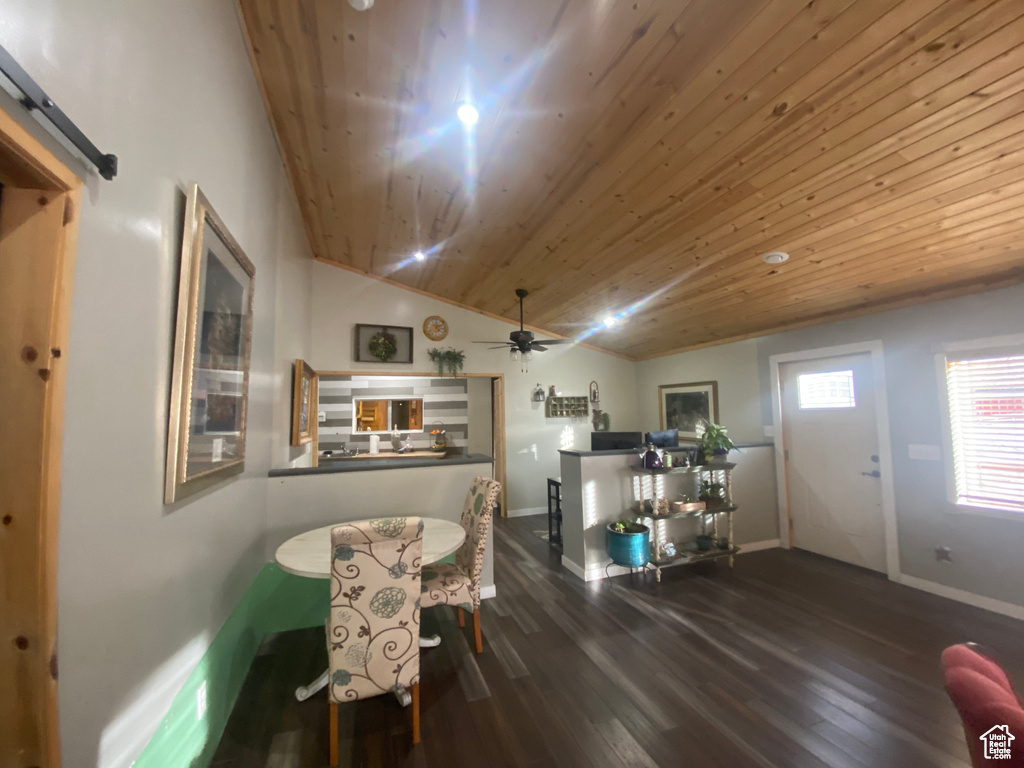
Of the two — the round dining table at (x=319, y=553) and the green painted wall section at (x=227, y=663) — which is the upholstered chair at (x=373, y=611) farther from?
the green painted wall section at (x=227, y=663)

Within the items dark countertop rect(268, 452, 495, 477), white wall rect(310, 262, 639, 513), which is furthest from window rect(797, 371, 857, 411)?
dark countertop rect(268, 452, 495, 477)

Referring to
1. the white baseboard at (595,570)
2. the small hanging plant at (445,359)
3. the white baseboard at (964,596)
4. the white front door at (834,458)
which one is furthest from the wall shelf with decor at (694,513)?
the small hanging plant at (445,359)

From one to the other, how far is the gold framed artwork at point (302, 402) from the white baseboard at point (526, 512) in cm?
280

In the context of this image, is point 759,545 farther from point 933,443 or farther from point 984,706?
point 984,706

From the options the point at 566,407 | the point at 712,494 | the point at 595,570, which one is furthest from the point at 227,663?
the point at 566,407

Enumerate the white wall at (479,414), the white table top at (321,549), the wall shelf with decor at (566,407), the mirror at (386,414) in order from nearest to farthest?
the white table top at (321,549) < the wall shelf with decor at (566,407) < the mirror at (386,414) < the white wall at (479,414)

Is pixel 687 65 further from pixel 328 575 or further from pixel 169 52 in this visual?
pixel 328 575

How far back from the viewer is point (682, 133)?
197cm

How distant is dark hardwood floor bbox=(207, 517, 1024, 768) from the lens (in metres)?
1.61

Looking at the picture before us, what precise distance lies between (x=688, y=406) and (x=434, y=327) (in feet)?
11.5

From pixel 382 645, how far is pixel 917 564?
4.03m

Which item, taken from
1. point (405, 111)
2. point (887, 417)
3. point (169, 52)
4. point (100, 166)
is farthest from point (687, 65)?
point (887, 417)

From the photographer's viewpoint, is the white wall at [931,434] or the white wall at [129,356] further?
the white wall at [931,434]

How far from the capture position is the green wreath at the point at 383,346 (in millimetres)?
4586
